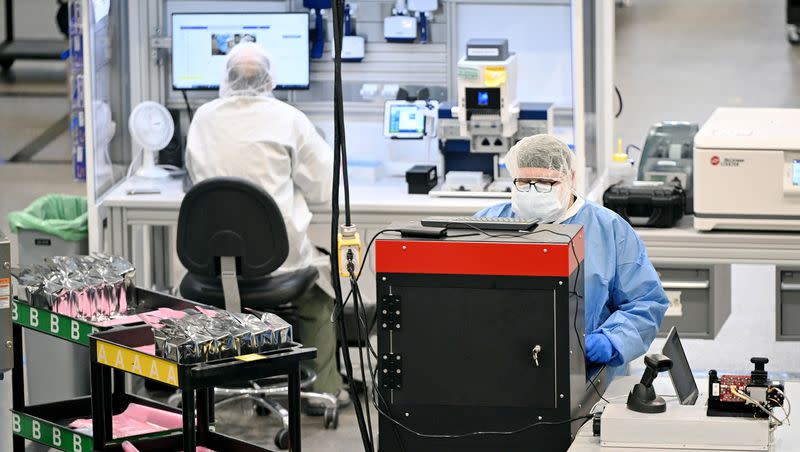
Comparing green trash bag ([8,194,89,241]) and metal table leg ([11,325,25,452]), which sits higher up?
green trash bag ([8,194,89,241])

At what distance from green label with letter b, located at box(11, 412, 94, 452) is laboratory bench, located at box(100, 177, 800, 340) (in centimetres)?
133

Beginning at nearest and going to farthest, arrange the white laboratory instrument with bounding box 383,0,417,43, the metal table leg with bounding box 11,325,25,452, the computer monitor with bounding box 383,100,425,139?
the metal table leg with bounding box 11,325,25,452
the computer monitor with bounding box 383,100,425,139
the white laboratory instrument with bounding box 383,0,417,43

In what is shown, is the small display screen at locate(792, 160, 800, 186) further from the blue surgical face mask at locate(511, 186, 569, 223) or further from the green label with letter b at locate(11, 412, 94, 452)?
the green label with letter b at locate(11, 412, 94, 452)

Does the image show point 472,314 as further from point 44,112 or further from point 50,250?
point 44,112

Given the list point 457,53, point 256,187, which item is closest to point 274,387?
point 256,187

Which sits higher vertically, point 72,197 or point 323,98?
point 323,98

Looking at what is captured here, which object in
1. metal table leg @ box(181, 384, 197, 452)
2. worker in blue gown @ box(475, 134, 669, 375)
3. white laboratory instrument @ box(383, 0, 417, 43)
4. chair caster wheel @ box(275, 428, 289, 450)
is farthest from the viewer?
white laboratory instrument @ box(383, 0, 417, 43)

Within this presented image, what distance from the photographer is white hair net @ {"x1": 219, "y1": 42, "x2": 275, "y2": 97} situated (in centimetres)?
473

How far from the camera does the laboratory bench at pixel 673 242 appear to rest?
4445 millimetres

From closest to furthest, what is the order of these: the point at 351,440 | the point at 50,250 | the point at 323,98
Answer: the point at 351,440, the point at 50,250, the point at 323,98

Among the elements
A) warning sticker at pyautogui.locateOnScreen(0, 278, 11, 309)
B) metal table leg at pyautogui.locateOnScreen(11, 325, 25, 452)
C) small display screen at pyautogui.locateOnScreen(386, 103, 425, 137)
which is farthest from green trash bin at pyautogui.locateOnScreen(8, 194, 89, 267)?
warning sticker at pyautogui.locateOnScreen(0, 278, 11, 309)

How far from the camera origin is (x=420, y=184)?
16.3 ft

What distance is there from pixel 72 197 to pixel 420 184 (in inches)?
53.0

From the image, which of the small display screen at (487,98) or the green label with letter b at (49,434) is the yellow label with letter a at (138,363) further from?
the small display screen at (487,98)
